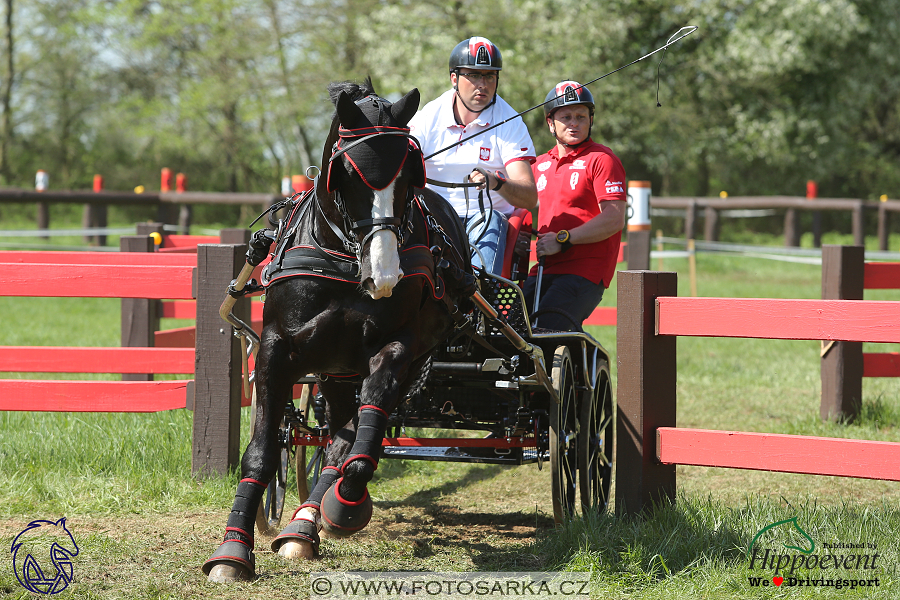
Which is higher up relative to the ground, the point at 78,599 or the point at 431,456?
the point at 431,456

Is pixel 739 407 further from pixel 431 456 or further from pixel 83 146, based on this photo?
pixel 83 146

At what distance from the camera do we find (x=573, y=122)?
15.3 ft

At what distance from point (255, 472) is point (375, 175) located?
113cm

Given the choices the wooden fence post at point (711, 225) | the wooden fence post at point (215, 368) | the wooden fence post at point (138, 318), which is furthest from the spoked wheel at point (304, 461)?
the wooden fence post at point (711, 225)

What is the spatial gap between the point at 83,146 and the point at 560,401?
3279cm

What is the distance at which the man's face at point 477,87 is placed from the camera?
430cm

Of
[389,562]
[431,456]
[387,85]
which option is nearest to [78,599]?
[389,562]

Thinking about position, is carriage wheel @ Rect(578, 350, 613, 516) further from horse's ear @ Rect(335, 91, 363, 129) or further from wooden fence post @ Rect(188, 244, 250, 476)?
horse's ear @ Rect(335, 91, 363, 129)

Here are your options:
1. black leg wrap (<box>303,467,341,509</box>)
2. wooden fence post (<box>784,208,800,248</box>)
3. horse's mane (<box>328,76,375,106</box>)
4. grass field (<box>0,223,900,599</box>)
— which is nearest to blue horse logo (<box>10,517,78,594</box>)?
grass field (<box>0,223,900,599</box>)

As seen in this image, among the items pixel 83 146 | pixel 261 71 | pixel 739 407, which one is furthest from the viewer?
pixel 83 146

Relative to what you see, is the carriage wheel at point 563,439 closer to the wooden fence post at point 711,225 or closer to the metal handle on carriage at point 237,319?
the metal handle on carriage at point 237,319

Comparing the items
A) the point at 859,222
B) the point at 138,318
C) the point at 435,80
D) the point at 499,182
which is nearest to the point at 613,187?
the point at 499,182

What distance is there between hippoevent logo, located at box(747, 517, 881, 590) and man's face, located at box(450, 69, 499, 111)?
2.34 meters

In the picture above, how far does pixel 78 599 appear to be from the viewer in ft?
9.57
